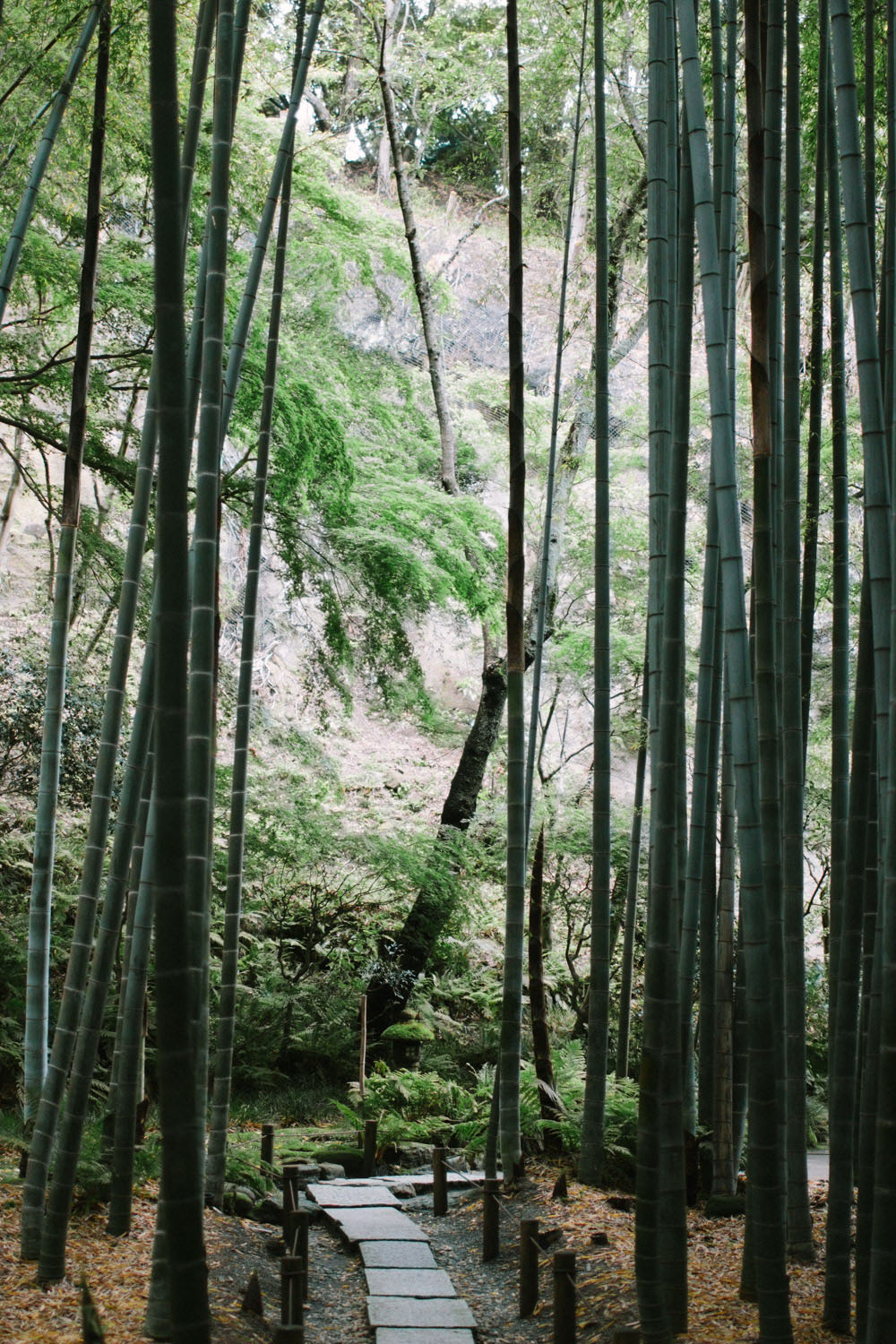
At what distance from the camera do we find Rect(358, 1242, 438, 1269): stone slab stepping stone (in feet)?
12.1

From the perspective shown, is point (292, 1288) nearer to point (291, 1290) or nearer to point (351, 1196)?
point (291, 1290)

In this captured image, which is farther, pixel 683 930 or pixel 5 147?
pixel 5 147

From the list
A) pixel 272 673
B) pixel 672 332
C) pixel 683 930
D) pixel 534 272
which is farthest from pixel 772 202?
pixel 534 272

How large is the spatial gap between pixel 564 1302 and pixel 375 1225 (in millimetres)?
1700

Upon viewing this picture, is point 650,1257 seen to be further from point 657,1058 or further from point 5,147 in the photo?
point 5,147

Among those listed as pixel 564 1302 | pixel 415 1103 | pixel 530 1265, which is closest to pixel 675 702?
pixel 564 1302

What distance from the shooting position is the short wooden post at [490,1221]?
3.80 meters

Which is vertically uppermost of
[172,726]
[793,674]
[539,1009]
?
[793,674]

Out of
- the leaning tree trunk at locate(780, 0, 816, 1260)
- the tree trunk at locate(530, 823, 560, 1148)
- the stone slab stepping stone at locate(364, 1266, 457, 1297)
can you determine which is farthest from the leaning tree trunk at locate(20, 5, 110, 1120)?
the leaning tree trunk at locate(780, 0, 816, 1260)

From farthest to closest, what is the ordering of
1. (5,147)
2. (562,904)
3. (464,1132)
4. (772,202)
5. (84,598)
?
(562,904)
(84,598)
(464,1132)
(5,147)
(772,202)

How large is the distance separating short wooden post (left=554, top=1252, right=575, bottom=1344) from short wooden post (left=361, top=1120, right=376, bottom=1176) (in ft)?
9.22

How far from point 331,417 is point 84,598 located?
283 cm

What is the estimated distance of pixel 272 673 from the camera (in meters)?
13.7

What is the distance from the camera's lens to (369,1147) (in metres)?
5.38
